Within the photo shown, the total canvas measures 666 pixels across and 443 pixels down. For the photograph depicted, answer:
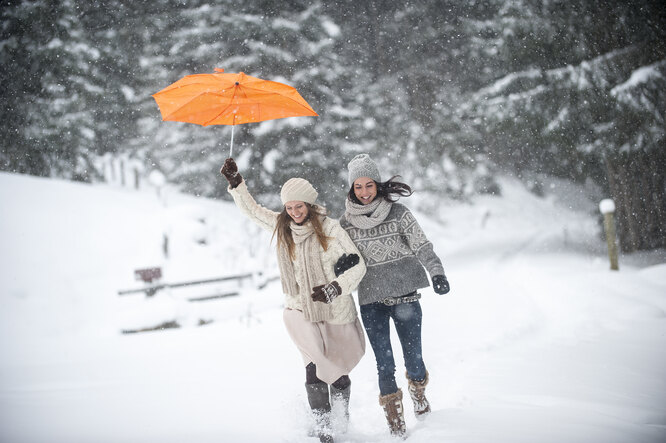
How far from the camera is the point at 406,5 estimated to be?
1628cm

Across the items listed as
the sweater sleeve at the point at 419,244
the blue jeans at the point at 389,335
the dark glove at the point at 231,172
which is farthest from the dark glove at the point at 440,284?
the dark glove at the point at 231,172

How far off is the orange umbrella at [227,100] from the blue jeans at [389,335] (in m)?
1.56

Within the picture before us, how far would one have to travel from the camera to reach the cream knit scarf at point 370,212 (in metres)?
3.19

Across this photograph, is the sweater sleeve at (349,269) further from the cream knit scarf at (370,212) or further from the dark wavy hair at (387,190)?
the dark wavy hair at (387,190)

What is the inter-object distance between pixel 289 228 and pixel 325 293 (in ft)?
2.03

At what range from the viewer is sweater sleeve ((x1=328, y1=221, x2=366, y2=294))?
2.99 m

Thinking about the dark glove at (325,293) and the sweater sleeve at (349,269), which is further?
the sweater sleeve at (349,269)

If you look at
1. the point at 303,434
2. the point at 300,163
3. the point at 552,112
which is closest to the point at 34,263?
the point at 300,163

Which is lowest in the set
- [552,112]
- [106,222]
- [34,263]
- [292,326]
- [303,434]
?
[303,434]

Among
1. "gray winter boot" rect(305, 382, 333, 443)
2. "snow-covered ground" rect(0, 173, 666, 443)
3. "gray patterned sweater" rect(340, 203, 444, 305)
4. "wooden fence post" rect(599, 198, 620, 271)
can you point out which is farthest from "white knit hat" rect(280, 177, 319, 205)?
"wooden fence post" rect(599, 198, 620, 271)

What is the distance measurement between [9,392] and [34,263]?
7.24 m

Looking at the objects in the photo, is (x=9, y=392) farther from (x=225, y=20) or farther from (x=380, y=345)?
(x=225, y=20)

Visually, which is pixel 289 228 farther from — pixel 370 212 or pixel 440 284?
pixel 440 284

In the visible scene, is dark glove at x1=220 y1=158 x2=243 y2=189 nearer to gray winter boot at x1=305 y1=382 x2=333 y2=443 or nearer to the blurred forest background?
gray winter boot at x1=305 y1=382 x2=333 y2=443
